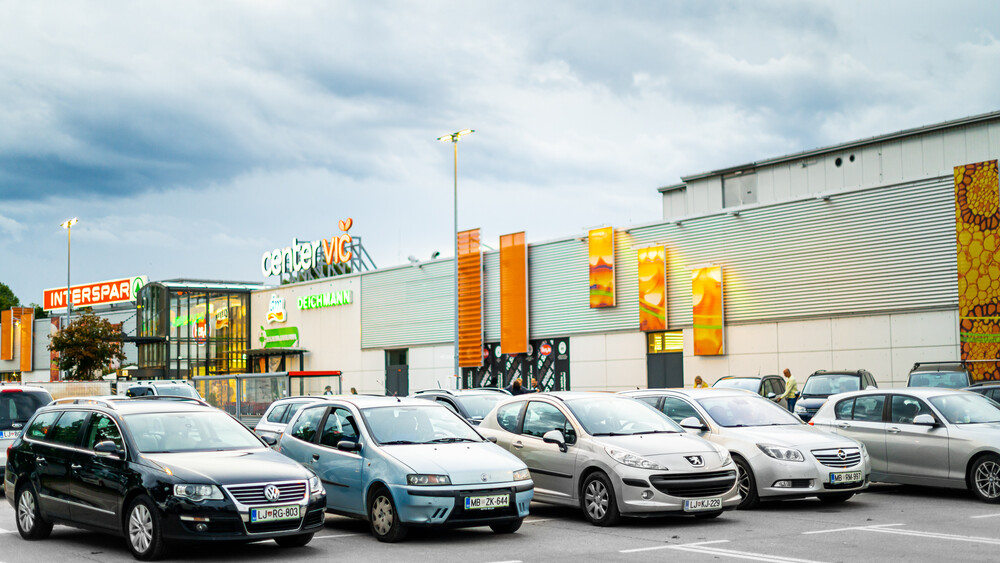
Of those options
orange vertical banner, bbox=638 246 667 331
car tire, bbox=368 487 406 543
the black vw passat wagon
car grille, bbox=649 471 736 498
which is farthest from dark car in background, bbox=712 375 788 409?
the black vw passat wagon

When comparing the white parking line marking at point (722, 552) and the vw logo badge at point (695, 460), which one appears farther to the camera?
the vw logo badge at point (695, 460)

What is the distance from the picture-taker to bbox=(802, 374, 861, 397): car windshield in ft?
72.9

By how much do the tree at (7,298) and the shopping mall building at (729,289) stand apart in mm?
64587

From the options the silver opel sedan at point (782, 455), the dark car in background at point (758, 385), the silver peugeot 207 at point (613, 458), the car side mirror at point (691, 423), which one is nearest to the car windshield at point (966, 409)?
the silver opel sedan at point (782, 455)

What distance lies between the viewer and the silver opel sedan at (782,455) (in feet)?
41.9

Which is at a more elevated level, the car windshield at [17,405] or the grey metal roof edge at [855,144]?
the grey metal roof edge at [855,144]

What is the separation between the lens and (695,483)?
11367 millimetres

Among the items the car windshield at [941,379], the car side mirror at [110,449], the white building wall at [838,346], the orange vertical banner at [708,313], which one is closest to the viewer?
the car side mirror at [110,449]

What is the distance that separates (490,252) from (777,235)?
1311 centimetres

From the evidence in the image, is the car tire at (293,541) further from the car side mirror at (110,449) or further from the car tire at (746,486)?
the car tire at (746,486)

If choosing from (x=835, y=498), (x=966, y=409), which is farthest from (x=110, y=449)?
(x=966, y=409)

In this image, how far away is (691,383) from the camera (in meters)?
31.3

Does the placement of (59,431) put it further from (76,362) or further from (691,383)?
(76,362)

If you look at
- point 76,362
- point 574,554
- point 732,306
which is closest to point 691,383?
point 732,306
